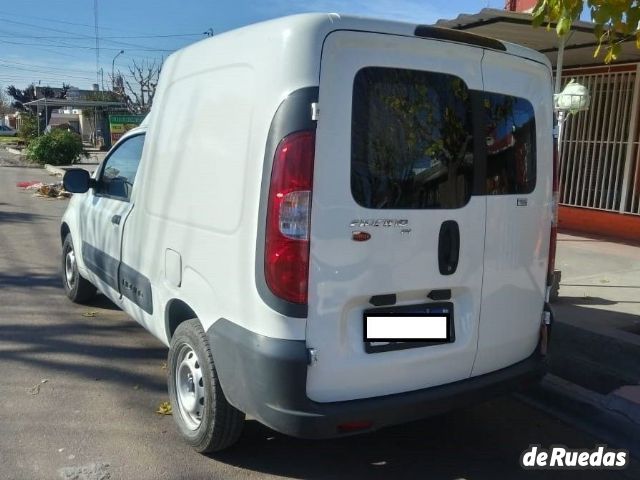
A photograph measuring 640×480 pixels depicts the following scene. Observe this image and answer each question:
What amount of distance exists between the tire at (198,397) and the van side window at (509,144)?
1697 millimetres

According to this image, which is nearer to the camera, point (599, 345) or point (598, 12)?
point (598, 12)

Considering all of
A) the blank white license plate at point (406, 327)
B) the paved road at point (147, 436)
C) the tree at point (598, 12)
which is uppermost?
the tree at point (598, 12)

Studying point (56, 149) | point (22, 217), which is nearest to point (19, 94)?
point (56, 149)

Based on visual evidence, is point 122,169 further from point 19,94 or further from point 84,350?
point 19,94

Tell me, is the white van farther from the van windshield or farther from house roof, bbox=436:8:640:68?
house roof, bbox=436:8:640:68

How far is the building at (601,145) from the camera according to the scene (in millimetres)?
9289

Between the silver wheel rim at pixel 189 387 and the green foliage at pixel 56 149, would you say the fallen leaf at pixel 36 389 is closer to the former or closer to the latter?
the silver wheel rim at pixel 189 387

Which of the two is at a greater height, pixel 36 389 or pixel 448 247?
pixel 448 247

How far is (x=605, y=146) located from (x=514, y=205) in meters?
7.72

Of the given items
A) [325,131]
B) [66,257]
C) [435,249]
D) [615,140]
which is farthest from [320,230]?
[615,140]

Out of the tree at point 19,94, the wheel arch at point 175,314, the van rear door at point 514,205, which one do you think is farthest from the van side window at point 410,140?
the tree at point 19,94

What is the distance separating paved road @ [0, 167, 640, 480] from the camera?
3.25 m

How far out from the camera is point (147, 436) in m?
3.56

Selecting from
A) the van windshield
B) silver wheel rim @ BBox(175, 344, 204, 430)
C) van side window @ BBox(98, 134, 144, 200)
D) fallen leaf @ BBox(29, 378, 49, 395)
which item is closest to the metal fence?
the van windshield
